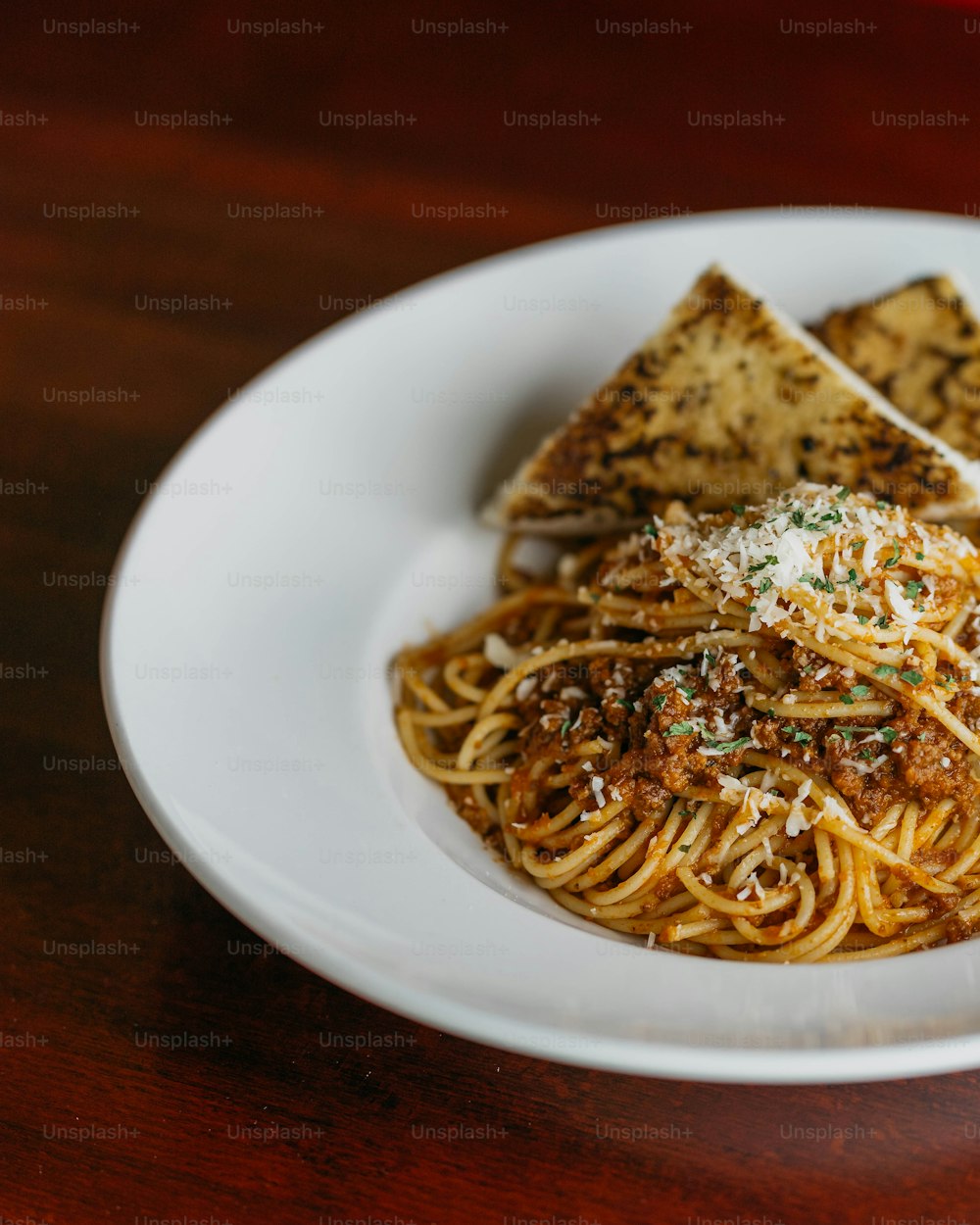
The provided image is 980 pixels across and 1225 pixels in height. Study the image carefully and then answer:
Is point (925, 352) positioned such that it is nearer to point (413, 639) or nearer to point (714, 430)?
point (714, 430)

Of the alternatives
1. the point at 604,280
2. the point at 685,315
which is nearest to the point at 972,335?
the point at 685,315

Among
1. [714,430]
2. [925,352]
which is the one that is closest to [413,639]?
[714,430]

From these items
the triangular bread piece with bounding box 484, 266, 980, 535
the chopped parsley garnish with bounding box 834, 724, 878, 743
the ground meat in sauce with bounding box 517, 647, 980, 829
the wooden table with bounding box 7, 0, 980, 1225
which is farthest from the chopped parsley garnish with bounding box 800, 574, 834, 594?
the wooden table with bounding box 7, 0, 980, 1225

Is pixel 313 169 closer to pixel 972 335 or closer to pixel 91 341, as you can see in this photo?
pixel 91 341

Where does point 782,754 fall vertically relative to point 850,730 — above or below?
below

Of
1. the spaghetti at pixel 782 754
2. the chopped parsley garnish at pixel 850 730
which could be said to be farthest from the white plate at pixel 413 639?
the chopped parsley garnish at pixel 850 730

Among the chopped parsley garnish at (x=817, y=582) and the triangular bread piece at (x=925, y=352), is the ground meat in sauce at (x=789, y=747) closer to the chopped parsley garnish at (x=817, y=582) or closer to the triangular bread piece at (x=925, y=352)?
the chopped parsley garnish at (x=817, y=582)
